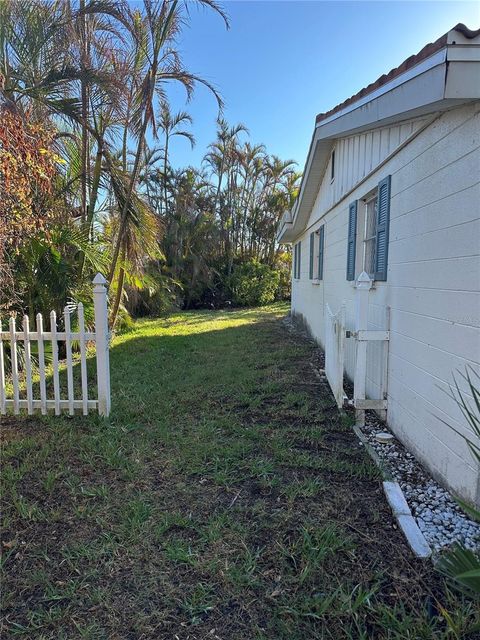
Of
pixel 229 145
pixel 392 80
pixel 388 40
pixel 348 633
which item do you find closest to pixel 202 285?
pixel 229 145

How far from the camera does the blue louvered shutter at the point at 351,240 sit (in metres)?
5.43

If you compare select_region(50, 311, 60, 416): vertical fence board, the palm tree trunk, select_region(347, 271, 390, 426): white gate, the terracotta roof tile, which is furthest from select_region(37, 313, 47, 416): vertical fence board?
the palm tree trunk

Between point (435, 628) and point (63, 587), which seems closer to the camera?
point (435, 628)

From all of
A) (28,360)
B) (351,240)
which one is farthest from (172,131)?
(28,360)

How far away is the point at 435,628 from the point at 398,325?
8.07 feet

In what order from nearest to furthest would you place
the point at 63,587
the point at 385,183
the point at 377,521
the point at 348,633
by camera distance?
1. the point at 348,633
2. the point at 63,587
3. the point at 377,521
4. the point at 385,183

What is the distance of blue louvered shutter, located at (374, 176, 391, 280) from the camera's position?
13.5 ft

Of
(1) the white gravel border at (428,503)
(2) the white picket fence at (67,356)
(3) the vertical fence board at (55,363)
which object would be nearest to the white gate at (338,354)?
(1) the white gravel border at (428,503)

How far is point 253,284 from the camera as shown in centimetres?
2036

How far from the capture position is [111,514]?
2.62 meters

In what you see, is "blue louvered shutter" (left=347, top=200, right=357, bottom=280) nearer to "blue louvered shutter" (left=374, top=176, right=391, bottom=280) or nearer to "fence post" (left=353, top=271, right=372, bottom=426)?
"blue louvered shutter" (left=374, top=176, right=391, bottom=280)

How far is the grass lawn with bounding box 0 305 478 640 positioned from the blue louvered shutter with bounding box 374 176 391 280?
64.9 inches

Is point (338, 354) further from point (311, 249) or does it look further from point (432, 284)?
point (311, 249)

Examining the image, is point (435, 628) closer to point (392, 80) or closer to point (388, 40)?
point (392, 80)
